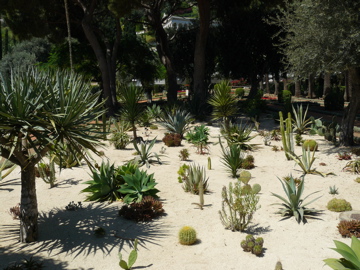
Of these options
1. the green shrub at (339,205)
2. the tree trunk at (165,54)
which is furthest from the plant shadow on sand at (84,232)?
the tree trunk at (165,54)

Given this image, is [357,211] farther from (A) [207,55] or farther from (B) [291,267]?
(A) [207,55]

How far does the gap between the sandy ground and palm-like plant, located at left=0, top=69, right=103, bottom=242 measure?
2.40 feet

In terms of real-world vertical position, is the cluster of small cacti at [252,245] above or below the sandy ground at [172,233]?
above

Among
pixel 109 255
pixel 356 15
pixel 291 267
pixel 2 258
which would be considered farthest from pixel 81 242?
pixel 356 15

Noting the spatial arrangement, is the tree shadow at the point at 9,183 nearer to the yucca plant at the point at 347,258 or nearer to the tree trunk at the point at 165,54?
the yucca plant at the point at 347,258

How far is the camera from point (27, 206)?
21.6 ft

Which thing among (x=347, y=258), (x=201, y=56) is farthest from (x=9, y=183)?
Answer: (x=201, y=56)

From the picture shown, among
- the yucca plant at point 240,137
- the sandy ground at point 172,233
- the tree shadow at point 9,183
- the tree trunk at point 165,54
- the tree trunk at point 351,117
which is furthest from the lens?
the tree trunk at point 165,54

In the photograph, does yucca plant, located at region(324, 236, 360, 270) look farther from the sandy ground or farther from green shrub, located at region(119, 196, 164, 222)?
green shrub, located at region(119, 196, 164, 222)

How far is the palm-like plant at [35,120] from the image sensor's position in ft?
18.9

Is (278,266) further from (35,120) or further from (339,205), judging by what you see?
(35,120)

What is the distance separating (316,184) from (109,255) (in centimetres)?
554

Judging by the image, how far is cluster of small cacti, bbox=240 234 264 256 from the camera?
6.06 meters

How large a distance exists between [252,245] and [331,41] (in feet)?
25.7
